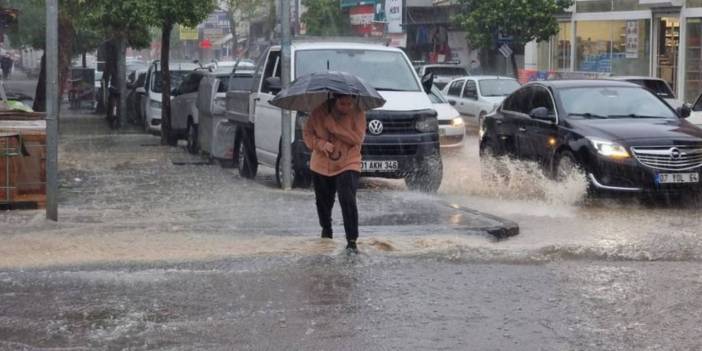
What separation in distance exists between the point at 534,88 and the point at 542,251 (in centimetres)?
577

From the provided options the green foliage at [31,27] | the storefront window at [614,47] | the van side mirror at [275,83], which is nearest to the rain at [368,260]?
the van side mirror at [275,83]

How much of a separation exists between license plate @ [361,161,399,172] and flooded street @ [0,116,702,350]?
1.04ft

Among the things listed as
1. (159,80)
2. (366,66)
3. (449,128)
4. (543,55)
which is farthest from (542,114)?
(543,55)

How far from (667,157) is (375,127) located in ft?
11.3

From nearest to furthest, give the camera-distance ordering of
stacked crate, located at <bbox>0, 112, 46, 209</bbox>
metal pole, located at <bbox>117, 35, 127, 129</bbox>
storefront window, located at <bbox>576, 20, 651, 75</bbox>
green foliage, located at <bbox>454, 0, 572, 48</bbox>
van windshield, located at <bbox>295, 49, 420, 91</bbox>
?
stacked crate, located at <bbox>0, 112, 46, 209</bbox> → van windshield, located at <bbox>295, 49, 420, 91</bbox> → metal pole, located at <bbox>117, 35, 127, 129</bbox> → green foliage, located at <bbox>454, 0, 572, 48</bbox> → storefront window, located at <bbox>576, 20, 651, 75</bbox>

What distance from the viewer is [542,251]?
955 centimetres

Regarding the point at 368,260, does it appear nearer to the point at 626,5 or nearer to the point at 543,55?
the point at 626,5

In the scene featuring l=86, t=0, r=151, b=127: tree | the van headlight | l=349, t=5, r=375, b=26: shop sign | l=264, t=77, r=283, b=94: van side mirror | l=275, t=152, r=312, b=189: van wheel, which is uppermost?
l=349, t=5, r=375, b=26: shop sign

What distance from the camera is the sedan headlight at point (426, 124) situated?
13.7 metres

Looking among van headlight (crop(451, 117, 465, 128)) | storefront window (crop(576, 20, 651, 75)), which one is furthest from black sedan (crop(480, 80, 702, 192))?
storefront window (crop(576, 20, 651, 75))

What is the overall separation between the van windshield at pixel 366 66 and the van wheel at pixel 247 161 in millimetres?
2445

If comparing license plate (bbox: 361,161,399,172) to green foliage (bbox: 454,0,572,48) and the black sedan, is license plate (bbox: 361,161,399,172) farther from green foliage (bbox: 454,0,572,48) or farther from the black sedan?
green foliage (bbox: 454,0,572,48)

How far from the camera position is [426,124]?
45.0 feet

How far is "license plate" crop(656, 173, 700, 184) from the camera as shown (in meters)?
12.5
